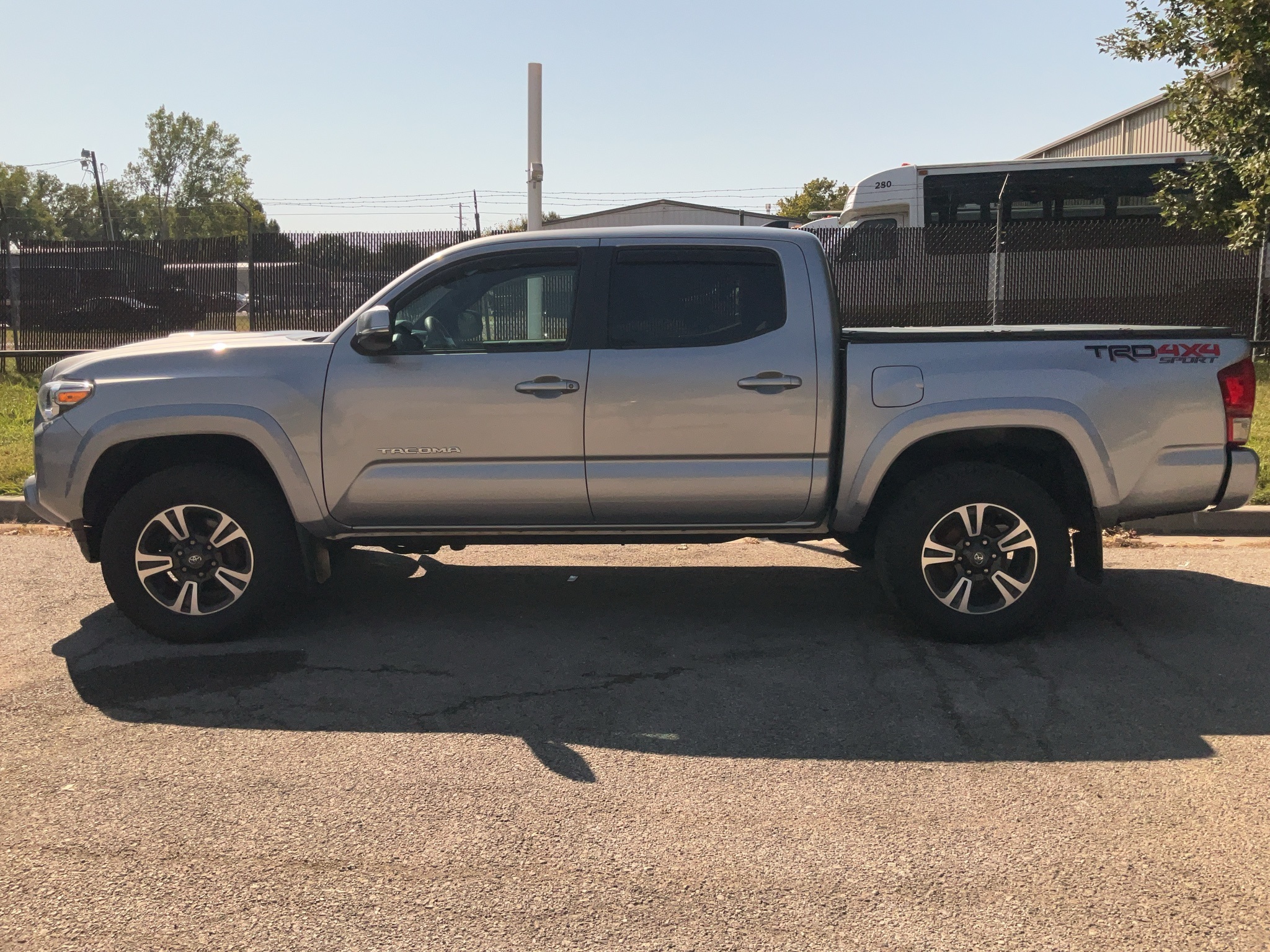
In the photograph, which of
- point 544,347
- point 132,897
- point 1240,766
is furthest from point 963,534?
point 132,897

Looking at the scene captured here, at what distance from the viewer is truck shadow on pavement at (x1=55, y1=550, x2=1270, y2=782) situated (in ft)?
14.5

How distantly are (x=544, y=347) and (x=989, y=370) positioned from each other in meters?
2.00

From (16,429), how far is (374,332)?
26.1 ft

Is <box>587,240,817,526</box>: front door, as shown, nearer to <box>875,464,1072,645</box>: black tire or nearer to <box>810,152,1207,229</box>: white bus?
<box>875,464,1072,645</box>: black tire

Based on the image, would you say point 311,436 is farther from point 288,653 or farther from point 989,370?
point 989,370

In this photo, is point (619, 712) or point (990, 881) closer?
point (990, 881)

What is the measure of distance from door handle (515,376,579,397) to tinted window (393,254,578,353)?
0.18 m

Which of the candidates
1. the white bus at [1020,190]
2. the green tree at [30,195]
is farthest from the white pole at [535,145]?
the green tree at [30,195]

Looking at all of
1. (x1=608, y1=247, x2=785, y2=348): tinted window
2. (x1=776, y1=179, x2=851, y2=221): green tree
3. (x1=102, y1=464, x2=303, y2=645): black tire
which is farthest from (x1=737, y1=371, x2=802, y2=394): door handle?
(x1=776, y1=179, x2=851, y2=221): green tree

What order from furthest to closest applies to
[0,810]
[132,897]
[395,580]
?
[395,580] → [0,810] → [132,897]

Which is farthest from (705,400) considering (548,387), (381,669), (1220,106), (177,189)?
(177,189)

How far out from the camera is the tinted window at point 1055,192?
2047 centimetres

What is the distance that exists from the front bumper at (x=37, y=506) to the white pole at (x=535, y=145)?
6.41 metres

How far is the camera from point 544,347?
5.48 m
